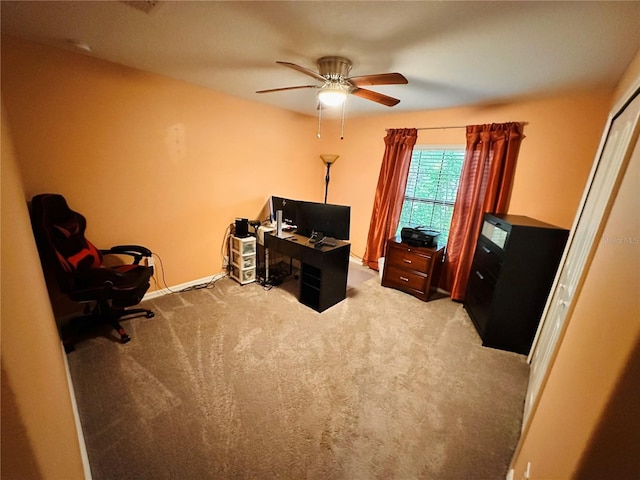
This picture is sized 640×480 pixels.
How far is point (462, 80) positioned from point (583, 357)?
2.23 meters

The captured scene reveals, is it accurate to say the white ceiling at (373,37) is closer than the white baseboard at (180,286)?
Yes

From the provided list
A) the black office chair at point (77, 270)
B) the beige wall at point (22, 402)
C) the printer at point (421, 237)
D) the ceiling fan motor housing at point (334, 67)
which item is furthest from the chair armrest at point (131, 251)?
the printer at point (421, 237)

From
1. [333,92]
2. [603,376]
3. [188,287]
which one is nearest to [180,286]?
[188,287]

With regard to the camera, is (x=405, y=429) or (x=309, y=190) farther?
(x=309, y=190)

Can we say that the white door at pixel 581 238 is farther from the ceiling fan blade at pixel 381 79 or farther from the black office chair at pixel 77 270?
the black office chair at pixel 77 270

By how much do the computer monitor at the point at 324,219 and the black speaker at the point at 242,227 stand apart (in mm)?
693

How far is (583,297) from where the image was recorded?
3.44 ft

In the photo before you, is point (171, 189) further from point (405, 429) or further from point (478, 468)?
point (478, 468)

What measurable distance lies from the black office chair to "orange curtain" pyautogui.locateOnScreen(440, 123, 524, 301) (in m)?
3.44

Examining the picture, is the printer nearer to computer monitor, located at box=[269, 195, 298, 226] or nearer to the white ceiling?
computer monitor, located at box=[269, 195, 298, 226]

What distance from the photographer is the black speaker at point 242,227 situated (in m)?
3.20

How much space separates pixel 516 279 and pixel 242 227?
9.75ft

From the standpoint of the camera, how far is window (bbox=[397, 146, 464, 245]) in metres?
3.28

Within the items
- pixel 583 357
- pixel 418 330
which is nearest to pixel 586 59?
pixel 583 357
